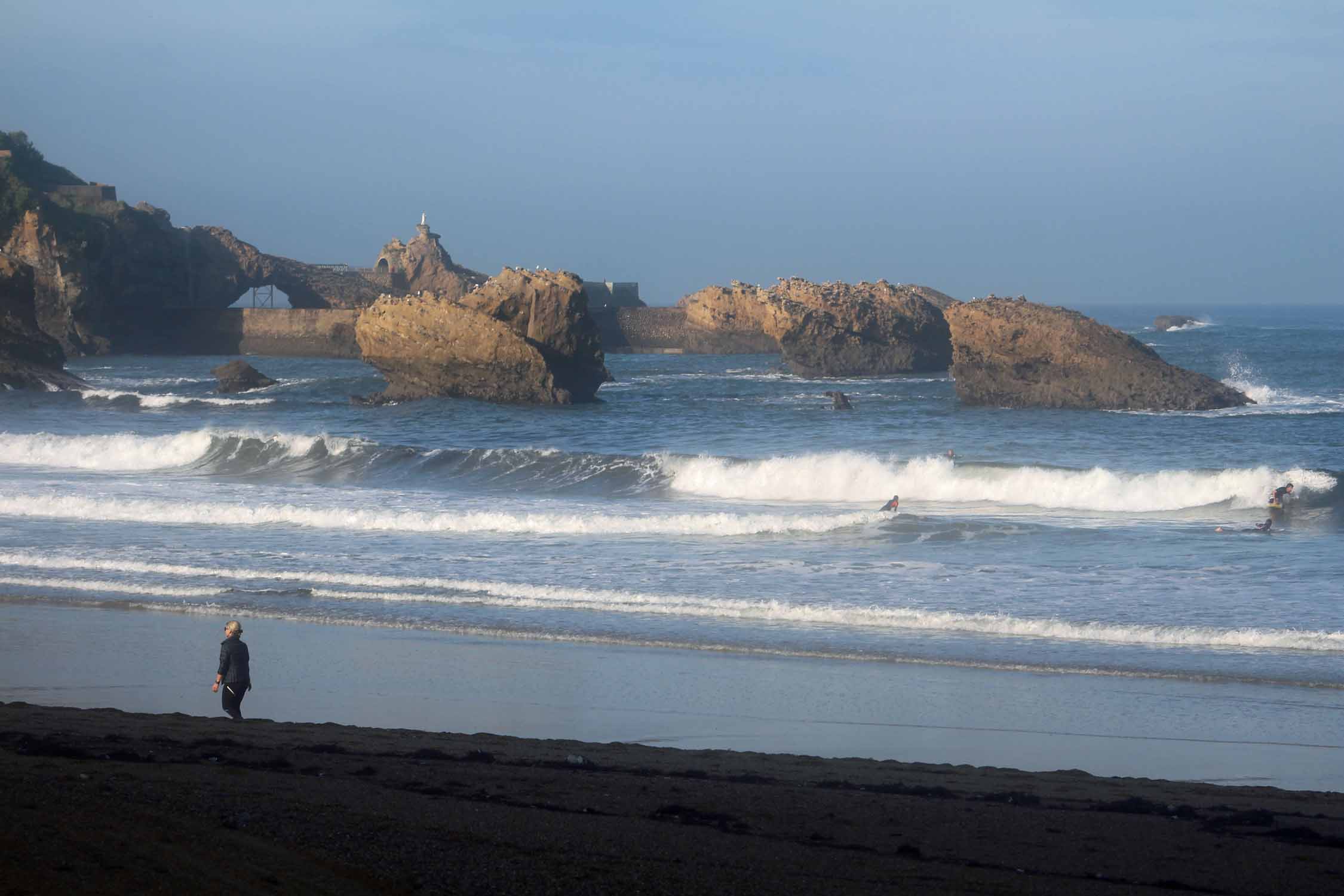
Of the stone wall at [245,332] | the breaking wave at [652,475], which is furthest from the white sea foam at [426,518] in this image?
the stone wall at [245,332]

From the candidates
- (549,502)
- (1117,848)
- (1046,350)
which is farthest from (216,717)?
(1046,350)

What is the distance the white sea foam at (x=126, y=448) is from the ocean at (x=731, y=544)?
0.10 metres

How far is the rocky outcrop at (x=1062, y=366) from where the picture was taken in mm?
33844

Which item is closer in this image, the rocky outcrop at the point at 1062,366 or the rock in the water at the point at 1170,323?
the rocky outcrop at the point at 1062,366

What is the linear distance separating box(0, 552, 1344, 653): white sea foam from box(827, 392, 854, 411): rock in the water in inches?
923

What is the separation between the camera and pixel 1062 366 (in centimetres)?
3459

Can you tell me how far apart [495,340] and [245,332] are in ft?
140

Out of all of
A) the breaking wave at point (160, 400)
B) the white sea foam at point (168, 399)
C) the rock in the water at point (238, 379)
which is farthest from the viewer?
the rock in the water at point (238, 379)

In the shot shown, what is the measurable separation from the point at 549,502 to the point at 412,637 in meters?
9.49

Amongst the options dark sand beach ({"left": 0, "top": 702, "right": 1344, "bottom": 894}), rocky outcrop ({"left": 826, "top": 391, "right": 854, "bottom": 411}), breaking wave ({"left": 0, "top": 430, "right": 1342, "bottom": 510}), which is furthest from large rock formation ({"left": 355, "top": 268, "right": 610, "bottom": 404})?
dark sand beach ({"left": 0, "top": 702, "right": 1344, "bottom": 894})

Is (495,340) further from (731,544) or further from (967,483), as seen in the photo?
(731,544)

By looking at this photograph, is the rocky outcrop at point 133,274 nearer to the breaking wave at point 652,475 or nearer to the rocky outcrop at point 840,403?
the breaking wave at point 652,475

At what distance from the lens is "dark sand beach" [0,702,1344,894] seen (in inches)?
190

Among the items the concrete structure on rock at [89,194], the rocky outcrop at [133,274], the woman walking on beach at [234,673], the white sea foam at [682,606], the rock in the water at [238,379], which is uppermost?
the concrete structure on rock at [89,194]
